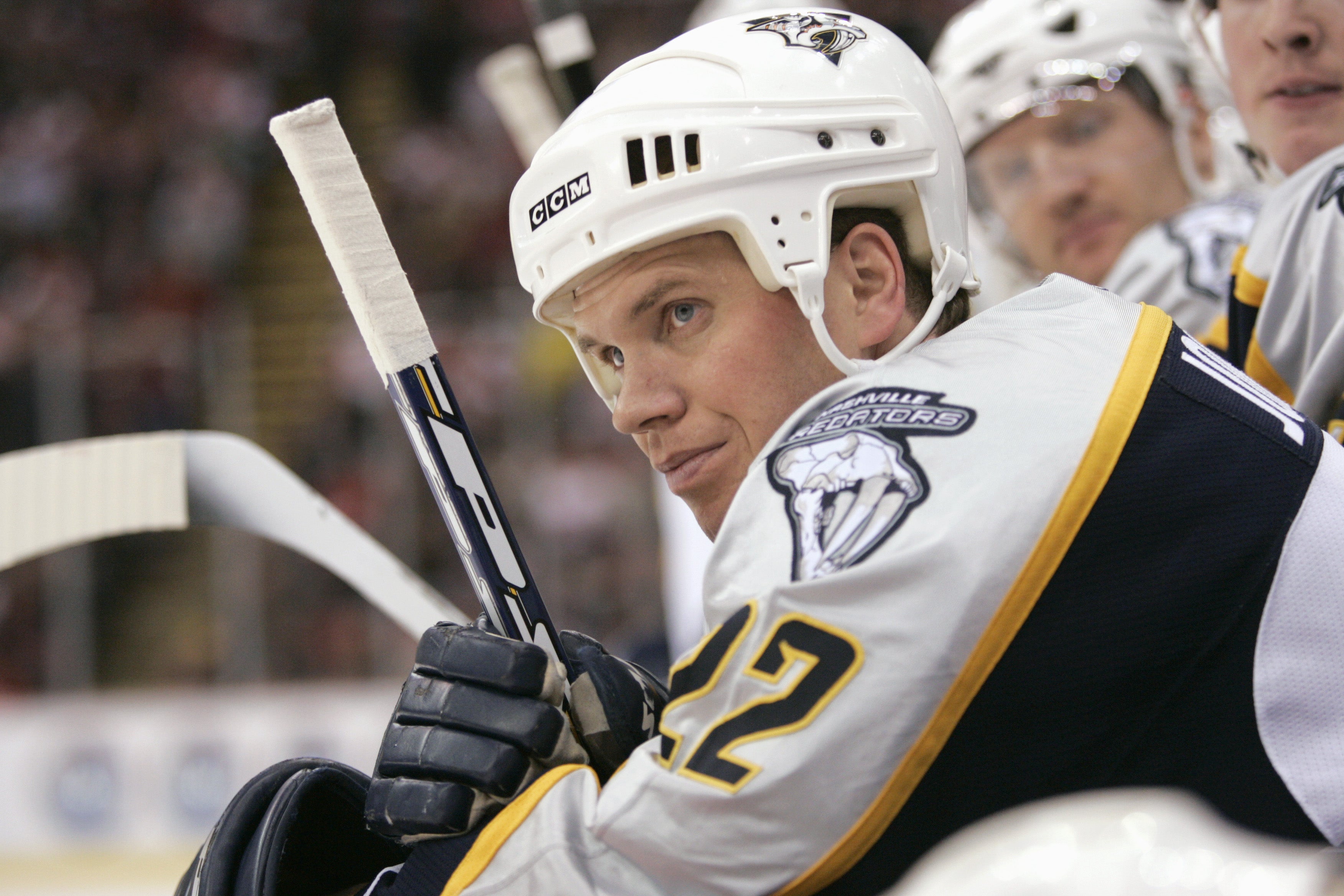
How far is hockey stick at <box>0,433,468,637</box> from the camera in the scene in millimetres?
1874

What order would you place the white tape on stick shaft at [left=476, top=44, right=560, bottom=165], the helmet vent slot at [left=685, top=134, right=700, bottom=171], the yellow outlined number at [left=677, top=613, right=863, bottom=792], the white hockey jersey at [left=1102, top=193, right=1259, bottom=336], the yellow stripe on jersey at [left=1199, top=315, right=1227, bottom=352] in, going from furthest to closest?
the white tape on stick shaft at [left=476, top=44, right=560, bottom=165], the white hockey jersey at [left=1102, top=193, right=1259, bottom=336], the yellow stripe on jersey at [left=1199, top=315, right=1227, bottom=352], the helmet vent slot at [left=685, top=134, right=700, bottom=171], the yellow outlined number at [left=677, top=613, right=863, bottom=792]

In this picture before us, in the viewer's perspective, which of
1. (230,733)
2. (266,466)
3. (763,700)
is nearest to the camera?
(763,700)

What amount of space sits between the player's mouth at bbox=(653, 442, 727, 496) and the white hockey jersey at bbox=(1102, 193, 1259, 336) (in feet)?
4.31

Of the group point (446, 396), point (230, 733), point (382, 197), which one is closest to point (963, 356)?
point (446, 396)

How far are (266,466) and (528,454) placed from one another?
11.7 feet

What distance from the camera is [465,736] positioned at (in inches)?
43.3

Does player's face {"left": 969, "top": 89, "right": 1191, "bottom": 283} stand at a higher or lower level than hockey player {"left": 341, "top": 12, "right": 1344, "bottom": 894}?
higher

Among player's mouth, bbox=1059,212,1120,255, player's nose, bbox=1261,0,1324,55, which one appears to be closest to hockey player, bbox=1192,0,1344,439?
player's nose, bbox=1261,0,1324,55

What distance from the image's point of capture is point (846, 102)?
4.47 ft

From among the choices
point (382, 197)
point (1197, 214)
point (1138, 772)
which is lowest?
point (1138, 772)

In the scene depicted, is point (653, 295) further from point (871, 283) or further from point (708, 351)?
point (871, 283)

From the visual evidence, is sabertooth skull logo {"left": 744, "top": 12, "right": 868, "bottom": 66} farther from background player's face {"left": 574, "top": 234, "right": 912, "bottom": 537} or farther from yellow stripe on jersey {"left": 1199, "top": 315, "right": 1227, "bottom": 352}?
yellow stripe on jersey {"left": 1199, "top": 315, "right": 1227, "bottom": 352}

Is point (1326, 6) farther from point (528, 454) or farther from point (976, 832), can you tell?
point (528, 454)

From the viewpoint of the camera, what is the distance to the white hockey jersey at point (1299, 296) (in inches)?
65.1
